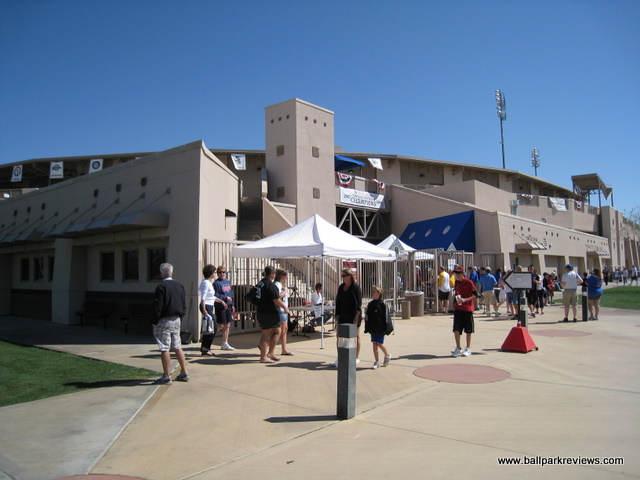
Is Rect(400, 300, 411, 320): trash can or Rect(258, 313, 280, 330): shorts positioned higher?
Rect(258, 313, 280, 330): shorts

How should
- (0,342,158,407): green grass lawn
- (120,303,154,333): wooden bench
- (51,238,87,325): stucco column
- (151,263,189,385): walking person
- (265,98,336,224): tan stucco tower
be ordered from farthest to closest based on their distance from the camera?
1. (265,98,336,224): tan stucco tower
2. (51,238,87,325): stucco column
3. (120,303,154,333): wooden bench
4. (151,263,189,385): walking person
5. (0,342,158,407): green grass lawn

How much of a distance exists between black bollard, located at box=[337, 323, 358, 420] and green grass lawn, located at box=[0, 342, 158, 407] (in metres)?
3.87

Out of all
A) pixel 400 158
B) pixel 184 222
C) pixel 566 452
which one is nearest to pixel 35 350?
pixel 184 222

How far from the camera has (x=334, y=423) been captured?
5.54m

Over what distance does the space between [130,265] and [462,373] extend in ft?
34.5

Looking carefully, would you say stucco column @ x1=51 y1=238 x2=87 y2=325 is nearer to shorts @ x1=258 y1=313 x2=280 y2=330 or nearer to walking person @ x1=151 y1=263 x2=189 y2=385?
shorts @ x1=258 y1=313 x2=280 y2=330

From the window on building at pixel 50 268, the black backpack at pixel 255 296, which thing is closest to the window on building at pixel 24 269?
the window on building at pixel 50 268

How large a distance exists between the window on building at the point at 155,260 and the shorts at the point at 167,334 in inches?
242

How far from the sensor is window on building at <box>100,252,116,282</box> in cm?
1538

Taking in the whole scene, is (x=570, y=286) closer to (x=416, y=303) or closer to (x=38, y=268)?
(x=416, y=303)

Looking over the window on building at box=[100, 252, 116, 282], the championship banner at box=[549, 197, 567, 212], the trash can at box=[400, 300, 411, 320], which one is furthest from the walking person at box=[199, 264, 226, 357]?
the championship banner at box=[549, 197, 567, 212]

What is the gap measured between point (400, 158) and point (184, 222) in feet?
88.3

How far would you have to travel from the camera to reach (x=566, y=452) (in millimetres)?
4477

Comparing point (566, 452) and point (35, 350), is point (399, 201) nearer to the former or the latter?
point (35, 350)
